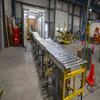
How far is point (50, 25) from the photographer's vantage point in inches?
489

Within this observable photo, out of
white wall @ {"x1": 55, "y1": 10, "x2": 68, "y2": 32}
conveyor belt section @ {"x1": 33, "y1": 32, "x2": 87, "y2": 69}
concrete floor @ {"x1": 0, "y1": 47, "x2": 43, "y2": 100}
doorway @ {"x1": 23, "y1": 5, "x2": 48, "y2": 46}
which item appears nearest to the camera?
conveyor belt section @ {"x1": 33, "y1": 32, "x2": 87, "y2": 69}

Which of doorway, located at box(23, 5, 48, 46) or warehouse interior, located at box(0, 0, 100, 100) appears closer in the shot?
warehouse interior, located at box(0, 0, 100, 100)

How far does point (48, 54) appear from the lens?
2.93 meters

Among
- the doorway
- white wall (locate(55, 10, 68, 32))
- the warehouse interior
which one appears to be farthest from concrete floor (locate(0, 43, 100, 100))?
white wall (locate(55, 10, 68, 32))

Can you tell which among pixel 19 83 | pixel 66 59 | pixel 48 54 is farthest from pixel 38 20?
pixel 66 59

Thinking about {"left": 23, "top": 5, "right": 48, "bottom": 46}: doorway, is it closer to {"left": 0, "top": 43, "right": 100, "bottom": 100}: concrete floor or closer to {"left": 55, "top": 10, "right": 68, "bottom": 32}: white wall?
{"left": 55, "top": 10, "right": 68, "bottom": 32}: white wall

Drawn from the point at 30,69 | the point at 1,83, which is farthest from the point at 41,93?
the point at 30,69

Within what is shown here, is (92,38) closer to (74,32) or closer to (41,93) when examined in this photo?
(74,32)

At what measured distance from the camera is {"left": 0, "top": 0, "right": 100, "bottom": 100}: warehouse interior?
8.00ft

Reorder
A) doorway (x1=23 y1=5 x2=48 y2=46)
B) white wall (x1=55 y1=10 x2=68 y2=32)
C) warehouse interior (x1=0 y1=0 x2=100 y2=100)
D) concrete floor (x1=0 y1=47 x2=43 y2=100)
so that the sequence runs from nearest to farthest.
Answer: warehouse interior (x1=0 y1=0 x2=100 y2=100), concrete floor (x1=0 y1=47 x2=43 y2=100), doorway (x1=23 y1=5 x2=48 y2=46), white wall (x1=55 y1=10 x2=68 y2=32)

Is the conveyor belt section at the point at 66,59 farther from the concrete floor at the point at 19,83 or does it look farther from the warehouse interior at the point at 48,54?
the concrete floor at the point at 19,83

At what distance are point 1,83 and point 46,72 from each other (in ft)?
4.04

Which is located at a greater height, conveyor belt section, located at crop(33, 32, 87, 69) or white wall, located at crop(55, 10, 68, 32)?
white wall, located at crop(55, 10, 68, 32)

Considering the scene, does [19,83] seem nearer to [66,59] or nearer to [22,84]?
[22,84]
